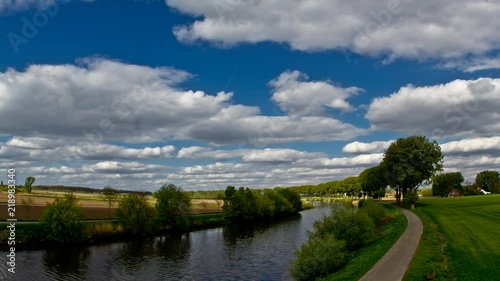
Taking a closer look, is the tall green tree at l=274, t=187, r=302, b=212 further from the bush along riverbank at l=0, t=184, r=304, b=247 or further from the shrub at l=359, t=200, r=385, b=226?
the shrub at l=359, t=200, r=385, b=226

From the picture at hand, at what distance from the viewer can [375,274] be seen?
24.2 m

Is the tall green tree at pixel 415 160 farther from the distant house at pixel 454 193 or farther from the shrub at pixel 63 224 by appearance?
the distant house at pixel 454 193

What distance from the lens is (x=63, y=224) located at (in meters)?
58.5

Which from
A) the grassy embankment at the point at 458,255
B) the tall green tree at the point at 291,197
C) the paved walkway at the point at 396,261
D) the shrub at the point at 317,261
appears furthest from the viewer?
the tall green tree at the point at 291,197

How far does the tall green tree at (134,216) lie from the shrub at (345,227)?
39047 mm

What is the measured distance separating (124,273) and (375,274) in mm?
27929

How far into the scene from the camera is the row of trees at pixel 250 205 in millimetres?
101375

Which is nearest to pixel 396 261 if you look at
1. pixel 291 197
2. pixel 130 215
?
pixel 130 215

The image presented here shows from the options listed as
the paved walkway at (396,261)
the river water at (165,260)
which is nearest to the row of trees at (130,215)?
the river water at (165,260)

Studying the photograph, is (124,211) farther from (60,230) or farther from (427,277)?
(427,277)

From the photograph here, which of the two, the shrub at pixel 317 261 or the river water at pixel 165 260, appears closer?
the shrub at pixel 317 261

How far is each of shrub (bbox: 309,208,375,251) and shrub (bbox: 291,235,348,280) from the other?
299 inches

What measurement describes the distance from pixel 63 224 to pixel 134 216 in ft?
43.9

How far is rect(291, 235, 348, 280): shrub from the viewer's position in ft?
103
